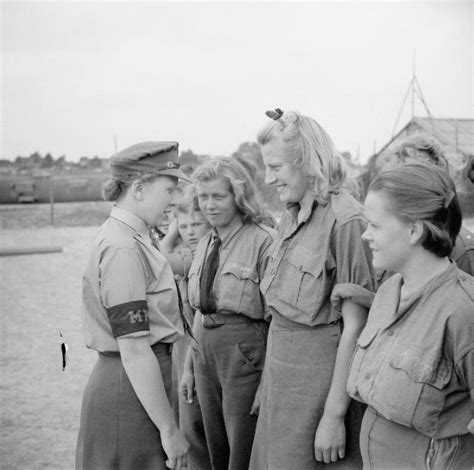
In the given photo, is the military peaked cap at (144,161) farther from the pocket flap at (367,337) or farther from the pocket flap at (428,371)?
the pocket flap at (428,371)

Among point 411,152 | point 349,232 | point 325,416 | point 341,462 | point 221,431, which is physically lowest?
point 221,431

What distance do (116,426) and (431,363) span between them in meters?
1.24

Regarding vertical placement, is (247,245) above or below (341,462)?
above

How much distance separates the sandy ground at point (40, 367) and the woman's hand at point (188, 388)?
3.70 ft

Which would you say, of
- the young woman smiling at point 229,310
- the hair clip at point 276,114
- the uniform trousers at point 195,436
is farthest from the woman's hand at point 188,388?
the hair clip at point 276,114

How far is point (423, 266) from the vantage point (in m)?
2.07

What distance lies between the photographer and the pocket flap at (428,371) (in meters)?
1.92

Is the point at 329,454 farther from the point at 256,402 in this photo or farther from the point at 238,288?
the point at 238,288

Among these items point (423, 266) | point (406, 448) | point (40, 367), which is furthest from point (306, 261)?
point (40, 367)

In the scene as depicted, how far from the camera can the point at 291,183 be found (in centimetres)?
267

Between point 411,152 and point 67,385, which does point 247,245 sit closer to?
point 411,152

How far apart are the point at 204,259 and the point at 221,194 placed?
1.15 ft

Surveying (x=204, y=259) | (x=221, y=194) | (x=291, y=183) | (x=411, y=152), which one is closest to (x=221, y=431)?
(x=204, y=259)

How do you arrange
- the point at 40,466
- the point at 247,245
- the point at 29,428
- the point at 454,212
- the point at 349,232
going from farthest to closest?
1. the point at 29,428
2. the point at 40,466
3. the point at 247,245
4. the point at 349,232
5. the point at 454,212
